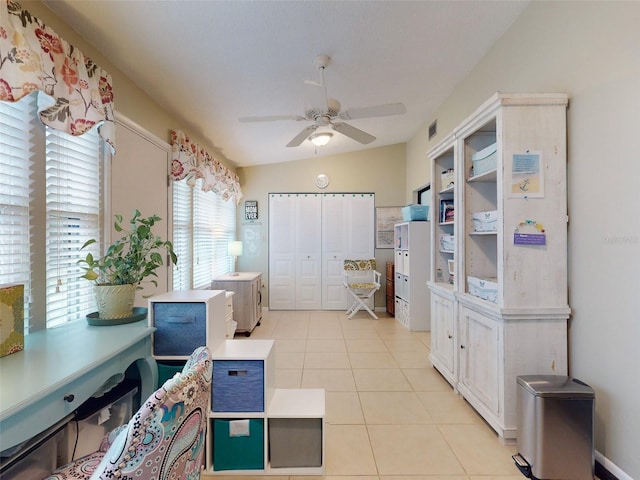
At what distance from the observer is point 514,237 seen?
70.2 inches

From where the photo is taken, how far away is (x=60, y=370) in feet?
3.65

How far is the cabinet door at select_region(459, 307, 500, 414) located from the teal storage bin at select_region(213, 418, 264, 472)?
144cm

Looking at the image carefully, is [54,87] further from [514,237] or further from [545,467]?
[545,467]

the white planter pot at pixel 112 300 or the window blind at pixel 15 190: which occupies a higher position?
the window blind at pixel 15 190

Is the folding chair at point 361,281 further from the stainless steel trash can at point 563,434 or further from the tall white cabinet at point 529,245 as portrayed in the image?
the stainless steel trash can at point 563,434

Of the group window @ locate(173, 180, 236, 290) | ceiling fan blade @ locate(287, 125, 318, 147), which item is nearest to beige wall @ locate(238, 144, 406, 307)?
window @ locate(173, 180, 236, 290)

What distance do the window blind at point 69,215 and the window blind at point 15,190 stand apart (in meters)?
0.12

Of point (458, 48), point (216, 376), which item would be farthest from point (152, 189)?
point (458, 48)

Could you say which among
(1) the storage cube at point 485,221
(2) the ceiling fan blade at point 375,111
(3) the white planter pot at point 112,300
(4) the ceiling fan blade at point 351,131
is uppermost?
(2) the ceiling fan blade at point 375,111

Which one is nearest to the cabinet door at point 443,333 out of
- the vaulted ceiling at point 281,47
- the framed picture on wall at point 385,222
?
the vaulted ceiling at point 281,47

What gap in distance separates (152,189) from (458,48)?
113 inches

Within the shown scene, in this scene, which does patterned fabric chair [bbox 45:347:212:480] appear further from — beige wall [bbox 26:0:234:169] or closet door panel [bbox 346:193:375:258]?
closet door panel [bbox 346:193:375:258]

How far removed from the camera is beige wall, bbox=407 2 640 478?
4.69 feet

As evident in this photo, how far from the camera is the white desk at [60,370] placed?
0.92m
